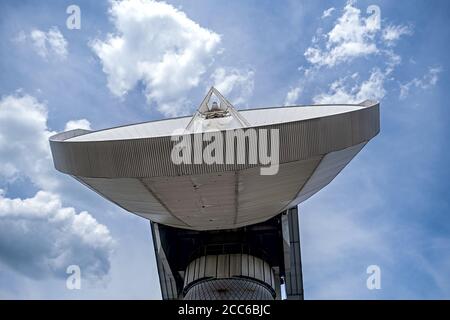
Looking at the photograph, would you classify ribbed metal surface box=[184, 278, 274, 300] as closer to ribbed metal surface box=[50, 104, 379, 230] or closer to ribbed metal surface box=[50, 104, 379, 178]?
ribbed metal surface box=[50, 104, 379, 230]

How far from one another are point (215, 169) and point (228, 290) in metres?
7.96

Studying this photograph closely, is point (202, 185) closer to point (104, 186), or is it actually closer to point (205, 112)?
point (104, 186)

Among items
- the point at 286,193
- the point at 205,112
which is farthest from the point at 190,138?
the point at 205,112

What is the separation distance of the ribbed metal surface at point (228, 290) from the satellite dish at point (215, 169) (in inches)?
108

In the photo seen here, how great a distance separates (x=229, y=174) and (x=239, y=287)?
24.7ft

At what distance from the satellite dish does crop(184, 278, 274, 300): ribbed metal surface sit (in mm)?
2756

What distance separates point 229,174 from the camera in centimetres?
980

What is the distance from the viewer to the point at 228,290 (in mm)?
15570

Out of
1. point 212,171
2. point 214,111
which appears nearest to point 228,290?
point 214,111

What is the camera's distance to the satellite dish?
911 cm

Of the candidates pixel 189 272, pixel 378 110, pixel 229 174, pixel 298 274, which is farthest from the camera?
pixel 298 274
